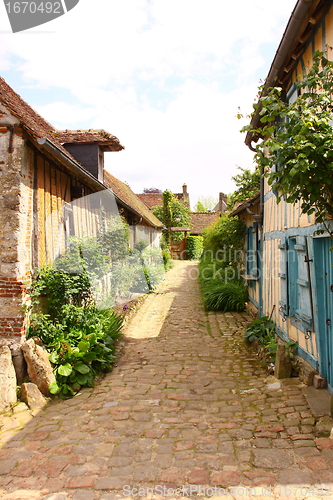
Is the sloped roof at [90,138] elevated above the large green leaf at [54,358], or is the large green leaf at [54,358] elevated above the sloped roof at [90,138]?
the sloped roof at [90,138]

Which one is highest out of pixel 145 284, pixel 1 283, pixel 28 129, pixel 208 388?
pixel 28 129

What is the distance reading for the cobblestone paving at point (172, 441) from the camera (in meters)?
2.67

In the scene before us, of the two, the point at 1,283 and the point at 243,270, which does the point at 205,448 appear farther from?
the point at 243,270

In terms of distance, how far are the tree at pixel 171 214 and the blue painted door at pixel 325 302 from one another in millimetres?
21391

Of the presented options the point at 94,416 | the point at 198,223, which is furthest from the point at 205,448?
the point at 198,223

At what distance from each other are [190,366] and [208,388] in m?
0.84

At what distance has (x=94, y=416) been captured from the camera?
3.84 m

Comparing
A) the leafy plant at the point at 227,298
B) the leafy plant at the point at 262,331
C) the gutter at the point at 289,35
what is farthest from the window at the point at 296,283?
the leafy plant at the point at 227,298

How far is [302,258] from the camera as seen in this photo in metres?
4.51

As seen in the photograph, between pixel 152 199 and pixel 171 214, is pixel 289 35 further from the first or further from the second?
pixel 152 199

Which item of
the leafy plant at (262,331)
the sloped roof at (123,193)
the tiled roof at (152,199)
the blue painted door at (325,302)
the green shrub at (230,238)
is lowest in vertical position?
the leafy plant at (262,331)

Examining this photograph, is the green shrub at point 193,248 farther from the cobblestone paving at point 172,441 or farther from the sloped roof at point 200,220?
the cobblestone paving at point 172,441

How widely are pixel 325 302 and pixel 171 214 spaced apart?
22.0 meters

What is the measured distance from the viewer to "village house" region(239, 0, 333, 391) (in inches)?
148
